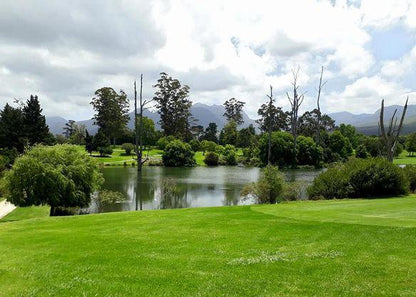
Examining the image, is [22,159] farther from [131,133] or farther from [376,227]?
[131,133]

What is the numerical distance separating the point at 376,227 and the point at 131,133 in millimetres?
92866

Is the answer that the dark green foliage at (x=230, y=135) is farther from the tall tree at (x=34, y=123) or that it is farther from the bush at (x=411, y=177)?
the bush at (x=411, y=177)

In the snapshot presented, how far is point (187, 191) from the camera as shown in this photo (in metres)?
34.5

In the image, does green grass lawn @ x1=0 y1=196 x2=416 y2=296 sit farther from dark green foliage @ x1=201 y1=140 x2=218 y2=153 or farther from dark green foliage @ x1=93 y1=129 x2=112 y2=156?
dark green foliage @ x1=201 y1=140 x2=218 y2=153

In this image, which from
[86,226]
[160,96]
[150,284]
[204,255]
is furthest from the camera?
[160,96]

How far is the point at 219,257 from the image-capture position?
9469 millimetres

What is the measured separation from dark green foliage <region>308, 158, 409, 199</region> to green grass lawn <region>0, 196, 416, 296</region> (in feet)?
30.8

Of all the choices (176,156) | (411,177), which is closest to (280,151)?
(176,156)

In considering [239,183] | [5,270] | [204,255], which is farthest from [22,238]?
[239,183]

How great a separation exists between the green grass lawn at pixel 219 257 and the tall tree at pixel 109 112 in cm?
8130

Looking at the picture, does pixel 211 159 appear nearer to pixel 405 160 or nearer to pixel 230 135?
pixel 230 135

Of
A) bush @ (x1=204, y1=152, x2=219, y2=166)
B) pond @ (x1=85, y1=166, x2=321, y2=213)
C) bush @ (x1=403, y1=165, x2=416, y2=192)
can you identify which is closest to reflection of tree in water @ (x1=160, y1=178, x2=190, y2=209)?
pond @ (x1=85, y1=166, x2=321, y2=213)

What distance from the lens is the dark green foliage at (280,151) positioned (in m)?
69.6

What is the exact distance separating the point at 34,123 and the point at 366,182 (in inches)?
1904
